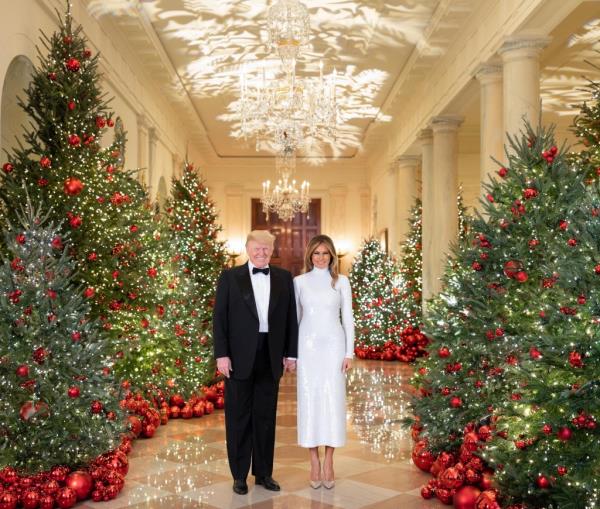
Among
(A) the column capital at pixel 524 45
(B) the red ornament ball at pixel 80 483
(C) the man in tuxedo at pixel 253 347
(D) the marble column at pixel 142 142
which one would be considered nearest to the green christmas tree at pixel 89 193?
(C) the man in tuxedo at pixel 253 347

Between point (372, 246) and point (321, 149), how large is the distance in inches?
223

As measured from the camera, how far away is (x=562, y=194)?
5.36m

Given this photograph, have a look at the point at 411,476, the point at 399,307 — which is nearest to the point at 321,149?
the point at 399,307

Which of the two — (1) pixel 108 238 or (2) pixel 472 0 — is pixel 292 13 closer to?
(2) pixel 472 0

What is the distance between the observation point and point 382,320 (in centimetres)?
1557

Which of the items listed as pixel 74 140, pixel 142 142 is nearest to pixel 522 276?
pixel 74 140

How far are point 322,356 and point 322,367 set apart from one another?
8 cm

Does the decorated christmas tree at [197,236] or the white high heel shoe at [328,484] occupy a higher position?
the decorated christmas tree at [197,236]

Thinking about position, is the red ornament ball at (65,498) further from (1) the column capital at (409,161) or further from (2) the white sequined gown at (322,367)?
(1) the column capital at (409,161)

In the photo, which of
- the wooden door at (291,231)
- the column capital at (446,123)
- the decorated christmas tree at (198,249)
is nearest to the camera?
the decorated christmas tree at (198,249)

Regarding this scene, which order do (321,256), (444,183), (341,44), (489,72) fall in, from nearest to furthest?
(321,256)
(489,72)
(341,44)
(444,183)

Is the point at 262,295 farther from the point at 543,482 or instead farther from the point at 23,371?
the point at 543,482

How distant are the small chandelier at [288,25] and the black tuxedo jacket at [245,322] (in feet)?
15.0

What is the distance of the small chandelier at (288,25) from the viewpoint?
881 centimetres
